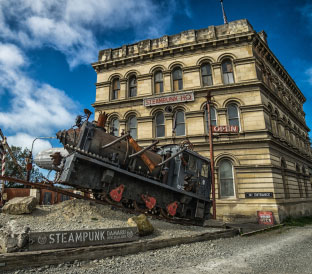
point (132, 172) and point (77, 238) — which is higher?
point (132, 172)

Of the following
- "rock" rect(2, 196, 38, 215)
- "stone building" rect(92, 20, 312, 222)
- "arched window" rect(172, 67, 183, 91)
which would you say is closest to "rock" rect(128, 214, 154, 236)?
"rock" rect(2, 196, 38, 215)

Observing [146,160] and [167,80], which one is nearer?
[146,160]

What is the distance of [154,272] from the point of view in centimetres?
463

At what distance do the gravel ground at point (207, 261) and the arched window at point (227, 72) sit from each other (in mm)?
13540

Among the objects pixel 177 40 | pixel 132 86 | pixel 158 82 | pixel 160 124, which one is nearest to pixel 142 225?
pixel 160 124

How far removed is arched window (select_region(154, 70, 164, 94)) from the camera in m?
19.6

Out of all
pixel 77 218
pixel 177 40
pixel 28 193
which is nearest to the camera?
pixel 77 218

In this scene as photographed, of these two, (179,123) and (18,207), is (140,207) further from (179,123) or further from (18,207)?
(179,123)

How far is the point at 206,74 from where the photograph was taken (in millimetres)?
18641

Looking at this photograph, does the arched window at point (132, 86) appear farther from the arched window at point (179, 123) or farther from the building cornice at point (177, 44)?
the arched window at point (179, 123)

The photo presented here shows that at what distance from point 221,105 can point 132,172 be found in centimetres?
1117

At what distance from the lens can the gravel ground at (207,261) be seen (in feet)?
15.3

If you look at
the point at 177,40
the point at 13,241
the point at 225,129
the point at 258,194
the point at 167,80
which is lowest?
the point at 13,241

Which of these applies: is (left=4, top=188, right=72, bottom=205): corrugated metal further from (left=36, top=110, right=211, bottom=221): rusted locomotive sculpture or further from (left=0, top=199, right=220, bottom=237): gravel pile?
(left=36, top=110, right=211, bottom=221): rusted locomotive sculpture
